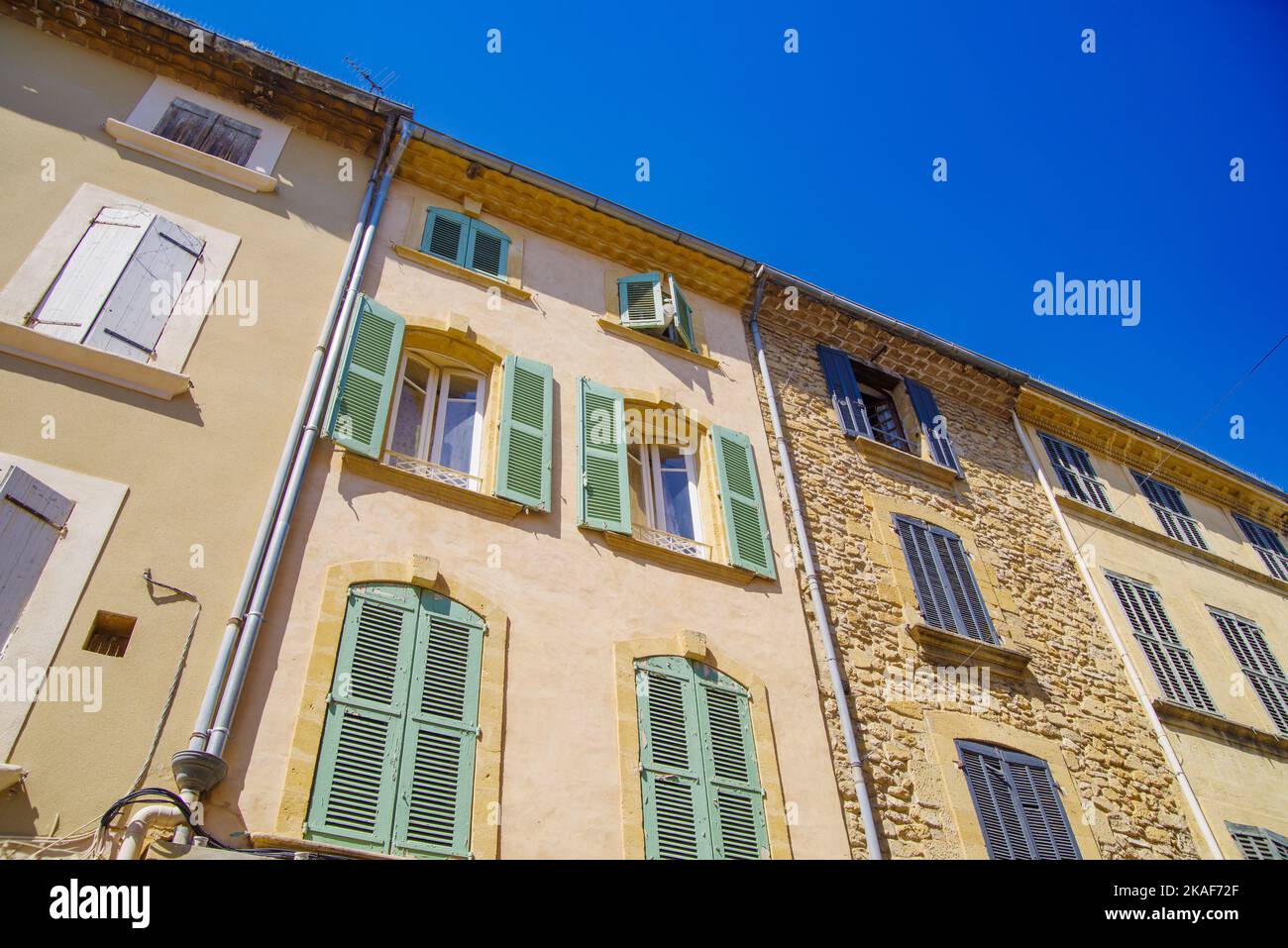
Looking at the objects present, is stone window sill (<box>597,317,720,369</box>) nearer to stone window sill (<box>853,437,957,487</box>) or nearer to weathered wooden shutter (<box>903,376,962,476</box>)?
stone window sill (<box>853,437,957,487</box>)

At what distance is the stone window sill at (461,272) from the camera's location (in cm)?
934

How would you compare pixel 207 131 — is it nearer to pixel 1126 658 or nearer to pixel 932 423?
pixel 932 423

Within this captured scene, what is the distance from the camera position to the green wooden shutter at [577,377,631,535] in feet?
26.3

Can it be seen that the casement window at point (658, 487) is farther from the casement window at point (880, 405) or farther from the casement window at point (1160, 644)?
the casement window at point (1160, 644)

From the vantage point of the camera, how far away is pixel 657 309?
10500 mm

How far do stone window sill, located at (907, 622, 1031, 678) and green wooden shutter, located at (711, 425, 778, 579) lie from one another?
1.56 m

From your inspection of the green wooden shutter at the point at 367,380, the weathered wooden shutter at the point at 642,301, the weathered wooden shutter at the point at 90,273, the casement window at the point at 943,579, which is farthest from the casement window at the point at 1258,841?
the weathered wooden shutter at the point at 90,273

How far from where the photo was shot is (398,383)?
27.3ft

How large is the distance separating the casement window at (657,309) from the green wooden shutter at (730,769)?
428 cm

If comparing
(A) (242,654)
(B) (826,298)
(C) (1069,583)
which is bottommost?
(A) (242,654)

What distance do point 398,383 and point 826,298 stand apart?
605 centimetres
